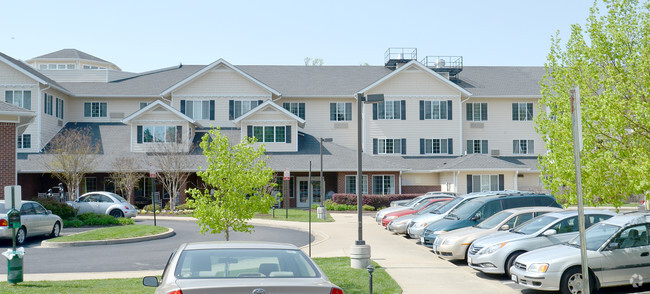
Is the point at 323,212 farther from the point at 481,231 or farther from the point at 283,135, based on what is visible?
the point at 481,231

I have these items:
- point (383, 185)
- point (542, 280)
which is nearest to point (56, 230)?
point (542, 280)

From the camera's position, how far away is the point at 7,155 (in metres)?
26.5

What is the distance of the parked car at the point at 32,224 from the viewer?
20719 mm

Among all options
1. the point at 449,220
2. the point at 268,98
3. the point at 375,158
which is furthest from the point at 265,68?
the point at 449,220

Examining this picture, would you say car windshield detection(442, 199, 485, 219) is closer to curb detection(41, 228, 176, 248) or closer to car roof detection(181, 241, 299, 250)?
curb detection(41, 228, 176, 248)

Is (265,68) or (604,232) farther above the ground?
(265,68)

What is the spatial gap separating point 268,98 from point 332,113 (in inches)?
193

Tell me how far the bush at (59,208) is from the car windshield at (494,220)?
1927 cm

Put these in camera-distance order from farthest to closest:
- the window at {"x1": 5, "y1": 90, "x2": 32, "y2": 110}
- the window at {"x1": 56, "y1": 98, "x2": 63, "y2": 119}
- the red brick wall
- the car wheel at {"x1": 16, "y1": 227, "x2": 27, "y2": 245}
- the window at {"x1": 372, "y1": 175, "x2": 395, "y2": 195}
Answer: the window at {"x1": 56, "y1": 98, "x2": 63, "y2": 119}, the window at {"x1": 372, "y1": 175, "x2": 395, "y2": 195}, the window at {"x1": 5, "y1": 90, "x2": 32, "y2": 110}, the red brick wall, the car wheel at {"x1": 16, "y1": 227, "x2": 27, "y2": 245}

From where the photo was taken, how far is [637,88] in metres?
12.5

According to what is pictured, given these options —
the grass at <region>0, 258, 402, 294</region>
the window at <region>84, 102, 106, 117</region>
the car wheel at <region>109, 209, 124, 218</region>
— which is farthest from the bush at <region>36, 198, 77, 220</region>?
the window at <region>84, 102, 106, 117</region>

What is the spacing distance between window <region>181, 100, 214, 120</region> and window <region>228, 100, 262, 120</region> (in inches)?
53.0

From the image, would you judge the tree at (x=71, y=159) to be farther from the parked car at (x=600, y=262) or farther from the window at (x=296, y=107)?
the parked car at (x=600, y=262)

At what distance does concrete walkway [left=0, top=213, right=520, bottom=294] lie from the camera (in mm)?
12867
